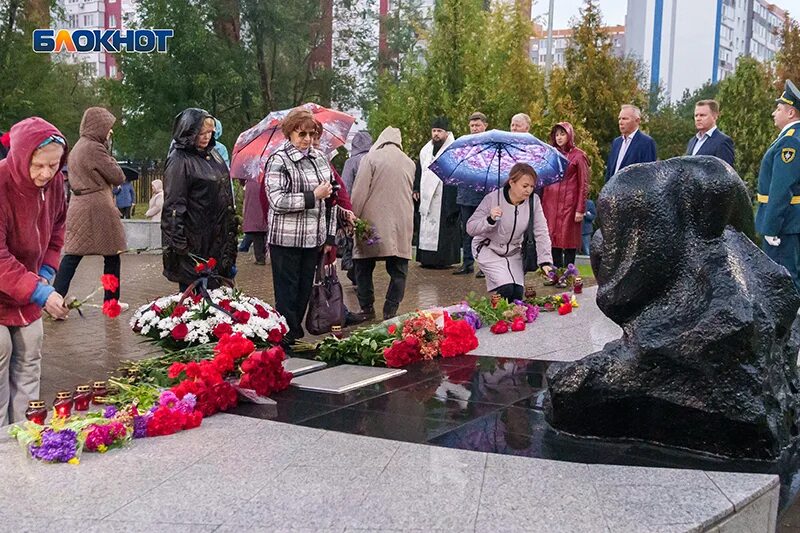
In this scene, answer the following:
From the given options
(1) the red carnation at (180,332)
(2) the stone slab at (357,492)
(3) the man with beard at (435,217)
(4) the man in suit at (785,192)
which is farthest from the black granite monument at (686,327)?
(3) the man with beard at (435,217)

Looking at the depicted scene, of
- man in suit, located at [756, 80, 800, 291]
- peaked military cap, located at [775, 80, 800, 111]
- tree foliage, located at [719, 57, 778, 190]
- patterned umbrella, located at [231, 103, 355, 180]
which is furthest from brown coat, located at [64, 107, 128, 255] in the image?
tree foliage, located at [719, 57, 778, 190]

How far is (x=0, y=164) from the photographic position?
4145 mm

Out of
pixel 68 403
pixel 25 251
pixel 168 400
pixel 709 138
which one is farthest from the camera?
pixel 709 138

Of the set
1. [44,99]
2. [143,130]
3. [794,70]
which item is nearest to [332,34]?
[143,130]

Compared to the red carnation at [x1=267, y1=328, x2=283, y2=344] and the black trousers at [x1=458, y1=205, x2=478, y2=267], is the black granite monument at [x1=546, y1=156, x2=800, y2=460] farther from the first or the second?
the black trousers at [x1=458, y1=205, x2=478, y2=267]

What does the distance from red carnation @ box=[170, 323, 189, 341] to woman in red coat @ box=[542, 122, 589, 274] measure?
5722mm

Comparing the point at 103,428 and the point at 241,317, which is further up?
the point at 241,317

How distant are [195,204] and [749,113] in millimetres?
21684

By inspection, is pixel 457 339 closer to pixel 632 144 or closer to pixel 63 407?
pixel 63 407

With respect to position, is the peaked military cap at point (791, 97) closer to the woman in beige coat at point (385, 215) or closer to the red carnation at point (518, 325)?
the red carnation at point (518, 325)

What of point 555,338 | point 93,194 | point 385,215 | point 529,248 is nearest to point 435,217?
point 385,215

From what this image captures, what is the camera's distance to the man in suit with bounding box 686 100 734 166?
8578mm

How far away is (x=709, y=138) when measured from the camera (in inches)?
343

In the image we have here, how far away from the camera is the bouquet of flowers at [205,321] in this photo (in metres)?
5.42
